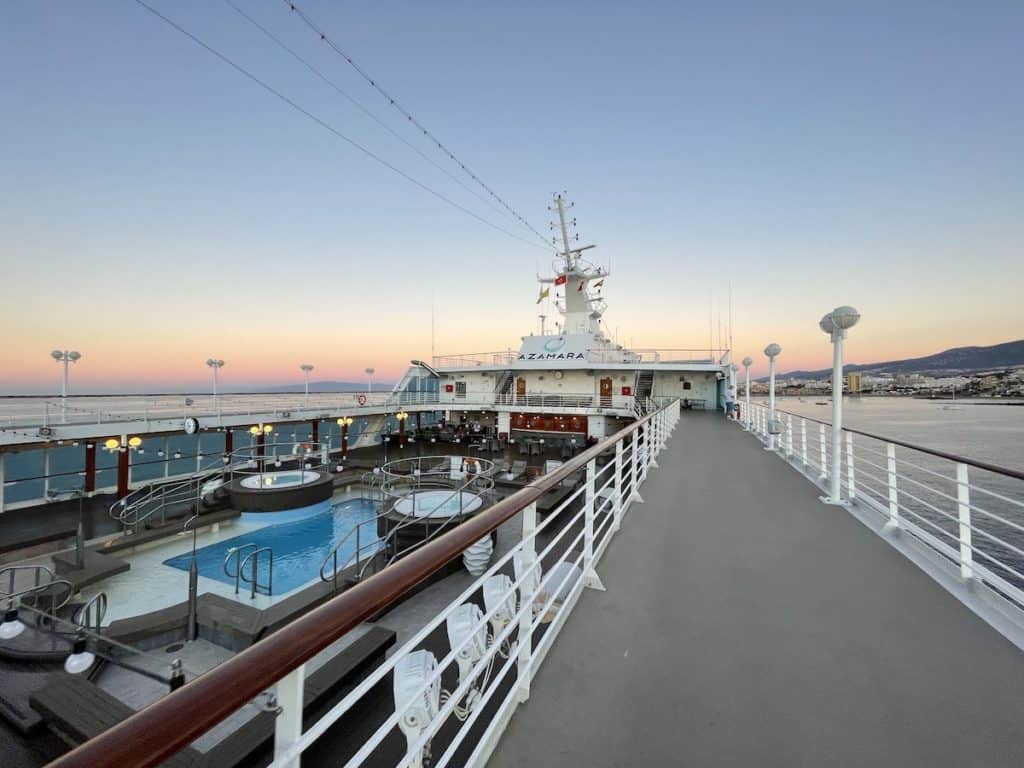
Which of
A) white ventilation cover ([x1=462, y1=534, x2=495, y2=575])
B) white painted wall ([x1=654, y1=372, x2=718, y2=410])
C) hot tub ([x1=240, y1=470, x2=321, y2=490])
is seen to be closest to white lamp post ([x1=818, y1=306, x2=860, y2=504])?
white ventilation cover ([x1=462, y1=534, x2=495, y2=575])

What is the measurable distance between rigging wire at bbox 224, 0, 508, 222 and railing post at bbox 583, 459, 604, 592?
7469 millimetres

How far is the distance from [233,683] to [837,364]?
659cm

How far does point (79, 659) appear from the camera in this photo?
5031 millimetres

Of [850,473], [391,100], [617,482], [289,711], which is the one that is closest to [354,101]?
[391,100]

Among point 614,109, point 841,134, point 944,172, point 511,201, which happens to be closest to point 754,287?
point 944,172

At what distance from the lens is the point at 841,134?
41.1ft

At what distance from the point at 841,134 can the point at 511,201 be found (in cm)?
1037

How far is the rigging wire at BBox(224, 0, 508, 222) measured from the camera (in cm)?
592

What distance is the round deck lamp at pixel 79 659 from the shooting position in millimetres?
4969

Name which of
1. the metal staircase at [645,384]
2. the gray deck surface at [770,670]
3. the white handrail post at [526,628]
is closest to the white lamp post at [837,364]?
the gray deck surface at [770,670]

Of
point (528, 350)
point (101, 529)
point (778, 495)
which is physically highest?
point (528, 350)

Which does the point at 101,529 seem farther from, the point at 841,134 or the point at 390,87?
the point at 841,134

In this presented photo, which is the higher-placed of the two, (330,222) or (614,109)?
(614,109)

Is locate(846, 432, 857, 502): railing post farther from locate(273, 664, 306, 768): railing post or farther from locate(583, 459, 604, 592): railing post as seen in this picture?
locate(273, 664, 306, 768): railing post
